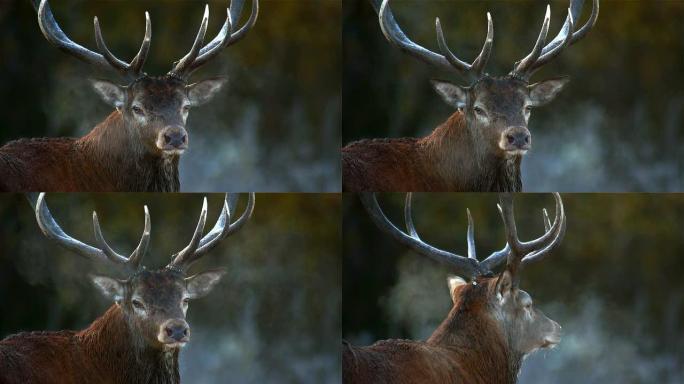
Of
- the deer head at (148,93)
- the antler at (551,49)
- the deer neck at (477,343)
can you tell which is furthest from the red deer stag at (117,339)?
the antler at (551,49)

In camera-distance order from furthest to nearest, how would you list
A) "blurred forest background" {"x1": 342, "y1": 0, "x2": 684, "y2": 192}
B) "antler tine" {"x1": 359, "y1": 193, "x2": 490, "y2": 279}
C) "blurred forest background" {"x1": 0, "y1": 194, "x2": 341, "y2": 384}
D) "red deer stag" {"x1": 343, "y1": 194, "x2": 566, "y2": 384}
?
1. "blurred forest background" {"x1": 342, "y1": 0, "x2": 684, "y2": 192}
2. "blurred forest background" {"x1": 0, "y1": 194, "x2": 341, "y2": 384}
3. "antler tine" {"x1": 359, "y1": 193, "x2": 490, "y2": 279}
4. "red deer stag" {"x1": 343, "y1": 194, "x2": 566, "y2": 384}

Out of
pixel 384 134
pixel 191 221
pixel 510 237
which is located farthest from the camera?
pixel 191 221

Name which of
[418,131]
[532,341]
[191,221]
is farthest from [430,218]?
[532,341]

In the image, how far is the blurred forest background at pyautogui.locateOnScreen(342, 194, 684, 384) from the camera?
11.2m

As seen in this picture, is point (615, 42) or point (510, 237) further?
point (615, 42)

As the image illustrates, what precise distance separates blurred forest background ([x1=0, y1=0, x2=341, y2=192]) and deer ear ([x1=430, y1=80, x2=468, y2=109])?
5.63 ft

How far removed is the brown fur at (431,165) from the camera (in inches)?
369

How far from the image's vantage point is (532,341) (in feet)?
→ 29.3

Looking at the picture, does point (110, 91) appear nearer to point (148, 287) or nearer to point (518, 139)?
point (148, 287)

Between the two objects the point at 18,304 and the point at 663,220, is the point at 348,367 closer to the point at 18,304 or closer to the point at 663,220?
the point at 18,304

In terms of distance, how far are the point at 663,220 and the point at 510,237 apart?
127 inches

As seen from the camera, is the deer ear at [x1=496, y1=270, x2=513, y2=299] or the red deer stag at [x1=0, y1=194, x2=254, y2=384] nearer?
the deer ear at [x1=496, y1=270, x2=513, y2=299]

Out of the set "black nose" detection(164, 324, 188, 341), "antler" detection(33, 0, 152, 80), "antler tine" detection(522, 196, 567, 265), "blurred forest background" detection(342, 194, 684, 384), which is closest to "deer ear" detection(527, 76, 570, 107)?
"antler tine" detection(522, 196, 567, 265)

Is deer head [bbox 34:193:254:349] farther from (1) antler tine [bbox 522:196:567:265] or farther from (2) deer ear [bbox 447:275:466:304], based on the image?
(1) antler tine [bbox 522:196:567:265]
